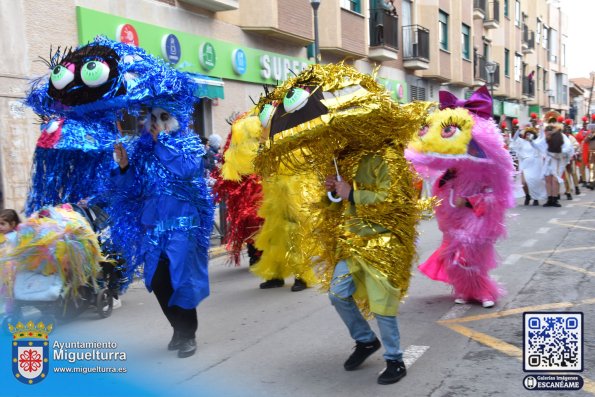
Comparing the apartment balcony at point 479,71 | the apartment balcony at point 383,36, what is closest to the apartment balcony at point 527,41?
the apartment balcony at point 479,71

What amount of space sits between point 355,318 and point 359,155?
3.59 ft

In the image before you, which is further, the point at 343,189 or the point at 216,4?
the point at 216,4

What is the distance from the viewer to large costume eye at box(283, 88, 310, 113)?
12.4 feet

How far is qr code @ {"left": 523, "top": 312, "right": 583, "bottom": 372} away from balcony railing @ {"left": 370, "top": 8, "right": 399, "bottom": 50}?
18.3 metres

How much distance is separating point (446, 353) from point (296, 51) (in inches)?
527

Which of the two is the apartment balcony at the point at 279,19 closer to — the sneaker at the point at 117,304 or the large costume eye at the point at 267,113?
the sneaker at the point at 117,304

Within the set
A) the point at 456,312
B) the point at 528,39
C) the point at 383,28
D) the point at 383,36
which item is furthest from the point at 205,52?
the point at 528,39

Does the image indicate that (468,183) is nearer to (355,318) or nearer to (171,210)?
(355,318)

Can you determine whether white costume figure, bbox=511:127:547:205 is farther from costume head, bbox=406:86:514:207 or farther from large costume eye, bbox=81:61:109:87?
large costume eye, bbox=81:61:109:87

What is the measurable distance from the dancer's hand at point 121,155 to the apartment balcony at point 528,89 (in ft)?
135

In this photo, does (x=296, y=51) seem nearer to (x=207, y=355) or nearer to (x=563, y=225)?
(x=563, y=225)

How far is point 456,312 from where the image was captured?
562 centimetres

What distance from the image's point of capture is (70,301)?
545 cm

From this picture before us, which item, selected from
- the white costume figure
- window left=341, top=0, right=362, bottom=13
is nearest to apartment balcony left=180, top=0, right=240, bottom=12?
window left=341, top=0, right=362, bottom=13
